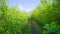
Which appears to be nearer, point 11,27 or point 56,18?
point 11,27

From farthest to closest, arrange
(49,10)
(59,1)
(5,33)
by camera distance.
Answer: (49,10) → (59,1) → (5,33)

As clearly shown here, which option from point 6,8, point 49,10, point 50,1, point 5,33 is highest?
point 50,1

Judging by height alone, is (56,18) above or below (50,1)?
below

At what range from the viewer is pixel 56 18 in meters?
19.1

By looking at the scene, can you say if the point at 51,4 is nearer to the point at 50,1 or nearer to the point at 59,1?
the point at 50,1

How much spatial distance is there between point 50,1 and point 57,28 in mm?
4361

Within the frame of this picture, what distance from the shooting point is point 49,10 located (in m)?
19.8

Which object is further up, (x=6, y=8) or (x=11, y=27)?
(x=6, y=8)

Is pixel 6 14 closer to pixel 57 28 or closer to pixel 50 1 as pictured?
pixel 57 28

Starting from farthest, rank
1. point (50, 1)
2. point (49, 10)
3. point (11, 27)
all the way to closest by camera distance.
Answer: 1. point (50, 1)
2. point (49, 10)
3. point (11, 27)

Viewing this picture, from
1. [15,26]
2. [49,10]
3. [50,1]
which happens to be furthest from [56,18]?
[15,26]

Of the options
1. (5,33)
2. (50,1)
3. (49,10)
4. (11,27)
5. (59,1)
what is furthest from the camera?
(50,1)

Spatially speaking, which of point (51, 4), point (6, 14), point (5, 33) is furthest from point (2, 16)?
point (51, 4)

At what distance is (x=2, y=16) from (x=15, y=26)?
2.60 metres
